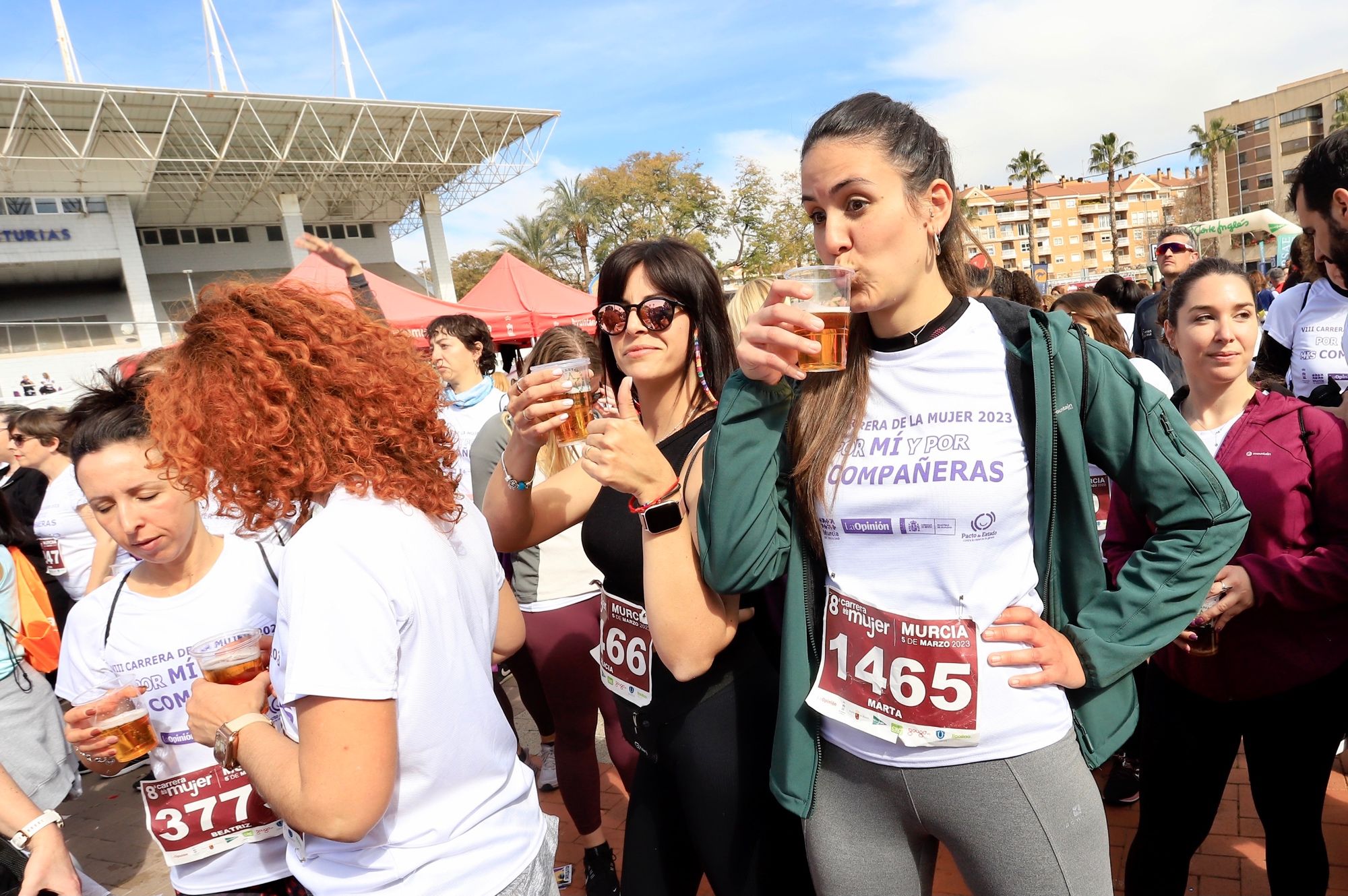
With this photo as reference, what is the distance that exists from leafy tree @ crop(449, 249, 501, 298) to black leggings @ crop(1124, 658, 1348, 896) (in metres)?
55.3

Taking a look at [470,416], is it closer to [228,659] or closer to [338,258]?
[338,258]

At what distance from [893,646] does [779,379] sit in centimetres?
56

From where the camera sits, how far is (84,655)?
2.11 meters

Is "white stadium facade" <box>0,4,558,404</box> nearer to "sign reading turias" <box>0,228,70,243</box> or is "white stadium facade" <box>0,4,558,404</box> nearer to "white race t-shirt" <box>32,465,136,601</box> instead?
"sign reading turias" <box>0,228,70,243</box>

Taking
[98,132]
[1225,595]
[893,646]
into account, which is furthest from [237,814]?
[98,132]

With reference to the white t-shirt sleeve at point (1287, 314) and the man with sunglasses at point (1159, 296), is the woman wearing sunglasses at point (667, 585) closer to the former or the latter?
the white t-shirt sleeve at point (1287, 314)

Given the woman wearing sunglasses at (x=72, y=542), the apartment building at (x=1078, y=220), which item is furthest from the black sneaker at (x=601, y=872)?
the apartment building at (x=1078, y=220)

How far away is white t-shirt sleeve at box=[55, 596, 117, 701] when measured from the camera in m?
2.08

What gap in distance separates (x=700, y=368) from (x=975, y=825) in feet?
4.46

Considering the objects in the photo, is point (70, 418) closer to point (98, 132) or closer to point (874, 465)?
point (874, 465)

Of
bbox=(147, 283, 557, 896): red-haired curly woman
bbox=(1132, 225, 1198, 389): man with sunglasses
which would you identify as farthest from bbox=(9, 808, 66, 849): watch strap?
bbox=(1132, 225, 1198, 389): man with sunglasses

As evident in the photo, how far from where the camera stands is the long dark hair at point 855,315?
158cm

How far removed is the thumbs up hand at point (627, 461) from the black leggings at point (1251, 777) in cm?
169

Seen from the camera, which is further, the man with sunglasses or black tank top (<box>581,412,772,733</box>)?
the man with sunglasses
